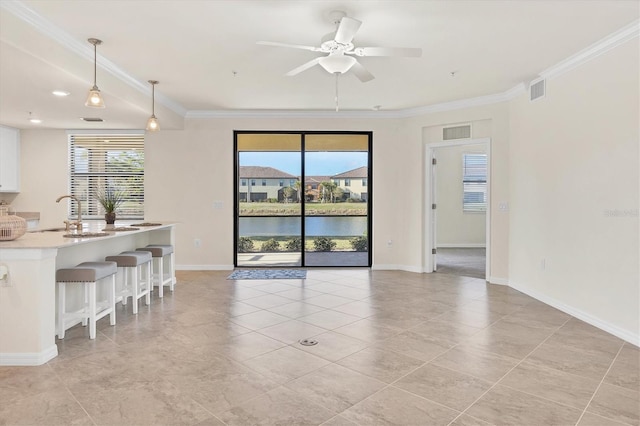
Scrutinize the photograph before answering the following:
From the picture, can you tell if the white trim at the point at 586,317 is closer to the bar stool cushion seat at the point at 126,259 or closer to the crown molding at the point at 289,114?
the crown molding at the point at 289,114

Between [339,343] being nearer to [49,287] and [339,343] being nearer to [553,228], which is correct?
[49,287]

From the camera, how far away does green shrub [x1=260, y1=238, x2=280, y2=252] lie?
7.29 meters

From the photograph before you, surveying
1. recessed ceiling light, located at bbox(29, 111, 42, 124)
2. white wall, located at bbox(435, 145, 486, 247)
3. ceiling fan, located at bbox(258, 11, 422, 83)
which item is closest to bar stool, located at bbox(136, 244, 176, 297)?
recessed ceiling light, located at bbox(29, 111, 42, 124)

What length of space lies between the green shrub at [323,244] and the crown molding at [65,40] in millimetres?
3743

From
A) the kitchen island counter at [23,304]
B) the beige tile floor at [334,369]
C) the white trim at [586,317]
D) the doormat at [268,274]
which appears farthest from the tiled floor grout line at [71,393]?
the white trim at [586,317]

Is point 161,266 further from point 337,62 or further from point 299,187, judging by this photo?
point 337,62

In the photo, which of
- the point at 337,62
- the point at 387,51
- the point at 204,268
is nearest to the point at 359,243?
the point at 204,268

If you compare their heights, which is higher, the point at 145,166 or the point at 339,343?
the point at 145,166

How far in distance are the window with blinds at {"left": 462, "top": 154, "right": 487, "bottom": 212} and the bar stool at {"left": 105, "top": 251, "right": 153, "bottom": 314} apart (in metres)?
7.79

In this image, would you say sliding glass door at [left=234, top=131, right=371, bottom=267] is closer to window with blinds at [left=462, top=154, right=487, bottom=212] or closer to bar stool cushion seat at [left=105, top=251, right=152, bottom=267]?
bar stool cushion seat at [left=105, top=251, right=152, bottom=267]

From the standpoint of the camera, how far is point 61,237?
3.53 metres

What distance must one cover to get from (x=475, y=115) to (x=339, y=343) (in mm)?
4358

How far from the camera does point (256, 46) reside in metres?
3.94

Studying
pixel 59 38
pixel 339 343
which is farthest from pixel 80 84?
pixel 339 343
